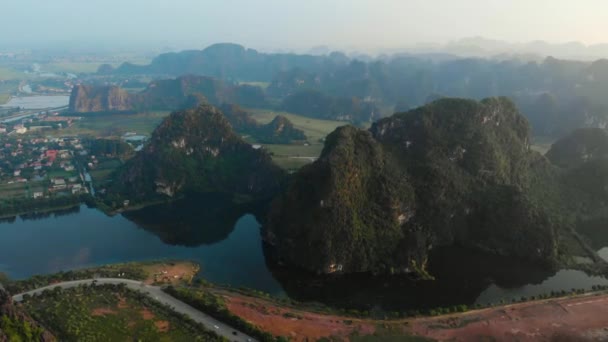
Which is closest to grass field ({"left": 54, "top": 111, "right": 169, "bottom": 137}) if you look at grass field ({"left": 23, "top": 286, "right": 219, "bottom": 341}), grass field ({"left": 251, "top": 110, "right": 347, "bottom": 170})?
grass field ({"left": 251, "top": 110, "right": 347, "bottom": 170})

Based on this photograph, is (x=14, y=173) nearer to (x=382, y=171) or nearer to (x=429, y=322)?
(x=382, y=171)

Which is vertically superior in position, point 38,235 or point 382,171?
point 382,171

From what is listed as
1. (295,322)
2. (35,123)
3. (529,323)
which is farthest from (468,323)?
(35,123)

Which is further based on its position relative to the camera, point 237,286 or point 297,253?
point 297,253

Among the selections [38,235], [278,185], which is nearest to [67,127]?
[38,235]

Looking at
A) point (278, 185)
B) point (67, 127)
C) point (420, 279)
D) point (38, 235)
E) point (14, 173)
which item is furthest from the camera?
point (67, 127)

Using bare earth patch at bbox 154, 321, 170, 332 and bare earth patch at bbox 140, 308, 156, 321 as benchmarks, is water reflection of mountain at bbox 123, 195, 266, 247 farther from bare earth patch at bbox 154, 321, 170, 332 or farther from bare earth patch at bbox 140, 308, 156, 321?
bare earth patch at bbox 154, 321, 170, 332
